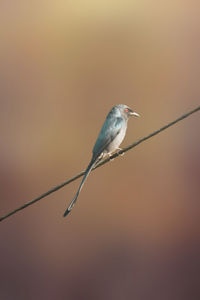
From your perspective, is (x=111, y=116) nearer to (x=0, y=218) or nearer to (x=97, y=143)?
(x=97, y=143)

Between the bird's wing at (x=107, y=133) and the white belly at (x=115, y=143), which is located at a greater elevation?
the bird's wing at (x=107, y=133)

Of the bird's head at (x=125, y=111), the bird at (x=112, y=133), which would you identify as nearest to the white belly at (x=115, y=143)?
the bird at (x=112, y=133)

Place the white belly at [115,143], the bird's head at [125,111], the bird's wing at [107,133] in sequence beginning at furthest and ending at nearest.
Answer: the bird's head at [125,111], the white belly at [115,143], the bird's wing at [107,133]

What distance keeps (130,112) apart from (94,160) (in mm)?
1549

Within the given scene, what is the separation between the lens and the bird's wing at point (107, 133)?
21.9 feet

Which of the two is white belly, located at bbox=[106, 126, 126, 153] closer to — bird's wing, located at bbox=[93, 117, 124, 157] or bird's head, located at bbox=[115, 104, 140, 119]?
bird's wing, located at bbox=[93, 117, 124, 157]

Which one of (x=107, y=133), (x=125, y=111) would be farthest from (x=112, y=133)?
(x=125, y=111)

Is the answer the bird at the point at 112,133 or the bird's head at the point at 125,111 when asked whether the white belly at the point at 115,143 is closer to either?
the bird at the point at 112,133

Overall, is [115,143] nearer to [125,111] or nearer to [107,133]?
[107,133]

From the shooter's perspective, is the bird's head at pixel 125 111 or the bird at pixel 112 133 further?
the bird's head at pixel 125 111

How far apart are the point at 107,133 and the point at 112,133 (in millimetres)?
81

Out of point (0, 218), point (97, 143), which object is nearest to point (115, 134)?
point (97, 143)

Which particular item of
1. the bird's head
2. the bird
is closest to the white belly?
the bird

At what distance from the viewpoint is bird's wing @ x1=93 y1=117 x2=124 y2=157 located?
6672mm
